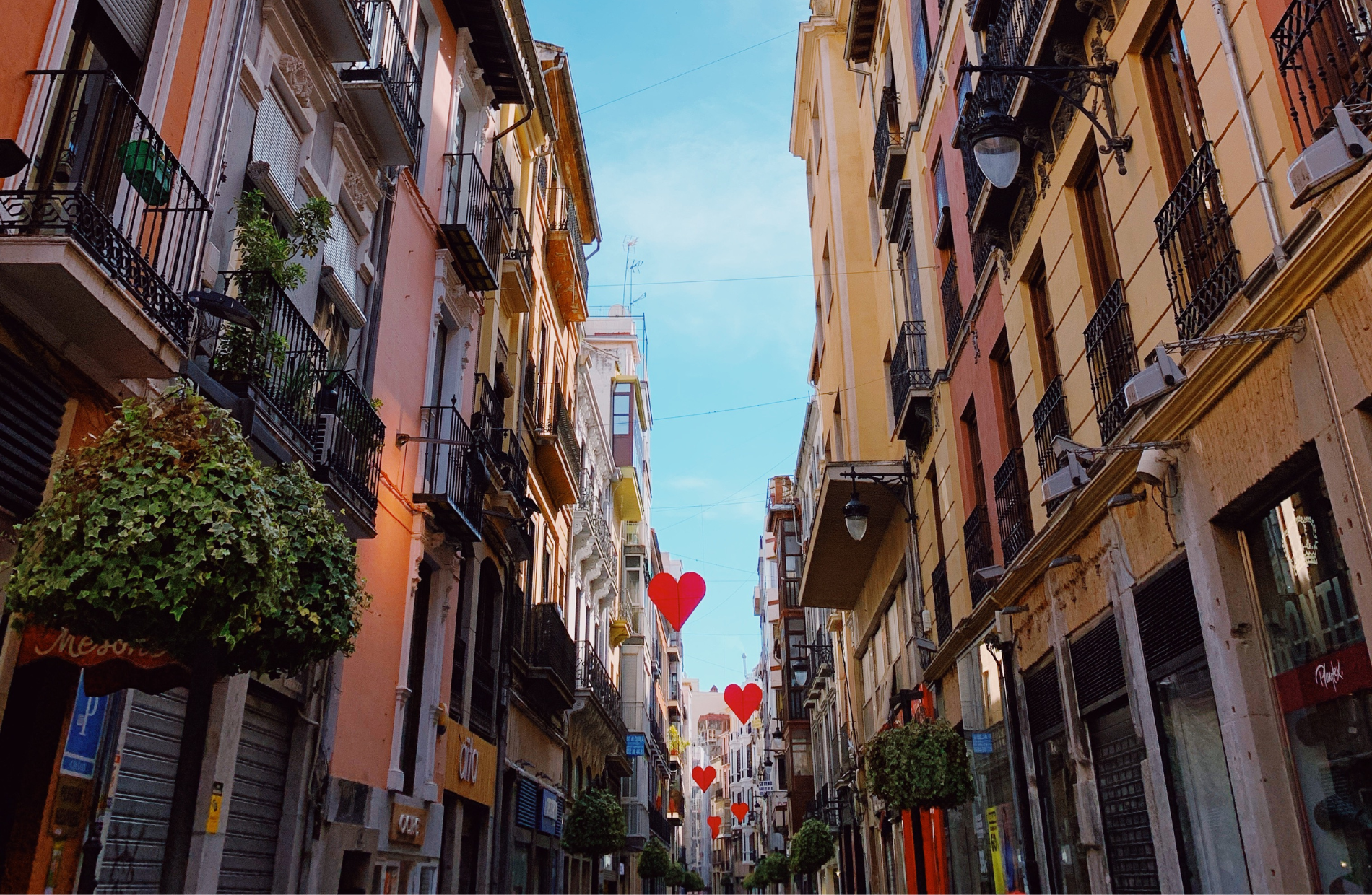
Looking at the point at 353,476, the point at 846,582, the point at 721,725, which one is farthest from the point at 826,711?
the point at 721,725

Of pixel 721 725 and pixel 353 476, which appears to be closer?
pixel 353 476

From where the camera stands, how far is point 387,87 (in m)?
11.4

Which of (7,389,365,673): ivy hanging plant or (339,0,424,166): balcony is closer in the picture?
(7,389,365,673): ivy hanging plant

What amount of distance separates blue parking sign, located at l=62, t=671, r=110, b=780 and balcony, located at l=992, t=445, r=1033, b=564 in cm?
872

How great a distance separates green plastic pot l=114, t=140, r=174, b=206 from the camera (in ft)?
20.9

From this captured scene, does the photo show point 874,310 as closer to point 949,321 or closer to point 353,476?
point 949,321

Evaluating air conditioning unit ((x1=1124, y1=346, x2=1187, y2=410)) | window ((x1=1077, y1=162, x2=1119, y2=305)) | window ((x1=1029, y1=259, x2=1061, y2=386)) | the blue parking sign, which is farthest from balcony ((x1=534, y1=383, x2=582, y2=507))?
air conditioning unit ((x1=1124, y1=346, x2=1187, y2=410))

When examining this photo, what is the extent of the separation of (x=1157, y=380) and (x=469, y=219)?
36.3ft

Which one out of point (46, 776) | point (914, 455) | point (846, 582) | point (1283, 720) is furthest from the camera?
point (846, 582)

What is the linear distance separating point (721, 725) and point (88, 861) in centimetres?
13168

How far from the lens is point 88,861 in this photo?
6109mm

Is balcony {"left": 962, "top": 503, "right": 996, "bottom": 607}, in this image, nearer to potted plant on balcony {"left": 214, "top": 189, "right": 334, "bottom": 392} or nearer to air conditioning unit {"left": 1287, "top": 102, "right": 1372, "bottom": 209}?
air conditioning unit {"left": 1287, "top": 102, "right": 1372, "bottom": 209}

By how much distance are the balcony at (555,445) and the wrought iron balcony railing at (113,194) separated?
14.0 metres

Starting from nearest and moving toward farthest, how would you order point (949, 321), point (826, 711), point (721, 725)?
point (949, 321), point (826, 711), point (721, 725)
